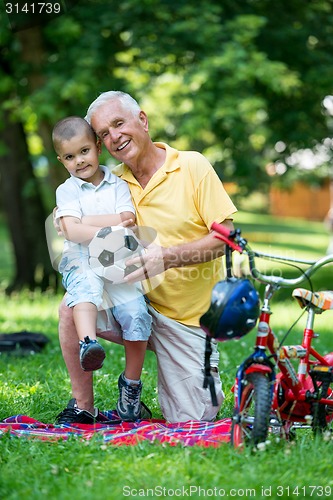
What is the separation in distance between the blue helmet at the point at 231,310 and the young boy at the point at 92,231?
30.5 inches

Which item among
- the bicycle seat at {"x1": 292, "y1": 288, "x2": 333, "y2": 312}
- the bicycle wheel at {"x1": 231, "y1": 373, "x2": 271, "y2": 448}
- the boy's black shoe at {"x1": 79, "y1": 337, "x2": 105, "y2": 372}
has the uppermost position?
the bicycle seat at {"x1": 292, "y1": 288, "x2": 333, "y2": 312}

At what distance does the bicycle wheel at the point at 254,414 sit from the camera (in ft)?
10.7

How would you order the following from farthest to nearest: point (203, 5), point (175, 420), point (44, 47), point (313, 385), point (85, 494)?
point (44, 47)
point (203, 5)
point (175, 420)
point (313, 385)
point (85, 494)

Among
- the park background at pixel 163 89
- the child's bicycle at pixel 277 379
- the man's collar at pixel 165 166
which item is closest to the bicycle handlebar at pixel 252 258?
the child's bicycle at pixel 277 379

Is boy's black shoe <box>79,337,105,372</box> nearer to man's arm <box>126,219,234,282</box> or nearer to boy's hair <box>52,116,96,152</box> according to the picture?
man's arm <box>126,219,234,282</box>

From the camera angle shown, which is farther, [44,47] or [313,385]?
[44,47]

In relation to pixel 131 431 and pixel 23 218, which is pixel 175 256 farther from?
pixel 23 218

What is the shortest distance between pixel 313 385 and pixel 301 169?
9.31m

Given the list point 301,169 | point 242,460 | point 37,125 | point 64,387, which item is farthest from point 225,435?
point 301,169

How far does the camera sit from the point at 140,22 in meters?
9.97

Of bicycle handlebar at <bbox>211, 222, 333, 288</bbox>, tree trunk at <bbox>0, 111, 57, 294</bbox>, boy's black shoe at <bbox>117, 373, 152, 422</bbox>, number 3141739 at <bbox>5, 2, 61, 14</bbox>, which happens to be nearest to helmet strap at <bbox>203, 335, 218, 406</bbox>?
bicycle handlebar at <bbox>211, 222, 333, 288</bbox>

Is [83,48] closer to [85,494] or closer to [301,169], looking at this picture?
[301,169]

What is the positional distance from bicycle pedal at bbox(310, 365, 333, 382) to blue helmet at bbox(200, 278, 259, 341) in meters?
0.42

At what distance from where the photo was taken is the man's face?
4.12 m
